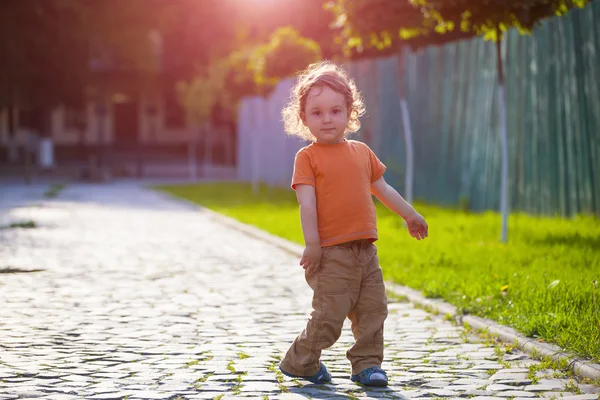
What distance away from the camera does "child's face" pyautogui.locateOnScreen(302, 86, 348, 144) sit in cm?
528

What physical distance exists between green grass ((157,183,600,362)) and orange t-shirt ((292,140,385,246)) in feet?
4.70

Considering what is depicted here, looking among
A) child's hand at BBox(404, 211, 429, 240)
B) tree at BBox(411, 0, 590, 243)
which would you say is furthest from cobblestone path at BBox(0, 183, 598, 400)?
tree at BBox(411, 0, 590, 243)

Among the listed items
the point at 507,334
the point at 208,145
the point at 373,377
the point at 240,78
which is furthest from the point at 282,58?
the point at 208,145

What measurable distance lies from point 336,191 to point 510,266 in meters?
4.40

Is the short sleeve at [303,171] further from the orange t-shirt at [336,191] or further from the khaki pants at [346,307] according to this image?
the khaki pants at [346,307]

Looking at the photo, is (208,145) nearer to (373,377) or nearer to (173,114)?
(173,114)

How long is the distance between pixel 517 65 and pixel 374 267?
10.0 metres

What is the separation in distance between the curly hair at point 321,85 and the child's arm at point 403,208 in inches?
13.0

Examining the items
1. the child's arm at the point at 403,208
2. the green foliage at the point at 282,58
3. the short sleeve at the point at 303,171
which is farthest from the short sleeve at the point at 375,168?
the green foliage at the point at 282,58

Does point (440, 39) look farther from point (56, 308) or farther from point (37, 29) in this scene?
point (56, 308)

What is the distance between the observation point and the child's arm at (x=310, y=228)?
17.0 feet

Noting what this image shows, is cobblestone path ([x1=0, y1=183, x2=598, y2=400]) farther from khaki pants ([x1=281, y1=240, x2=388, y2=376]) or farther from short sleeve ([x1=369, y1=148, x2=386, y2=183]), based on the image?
short sleeve ([x1=369, y1=148, x2=386, y2=183])

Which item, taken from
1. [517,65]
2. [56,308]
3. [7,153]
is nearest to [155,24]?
[7,153]

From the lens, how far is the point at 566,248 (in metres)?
10.3
